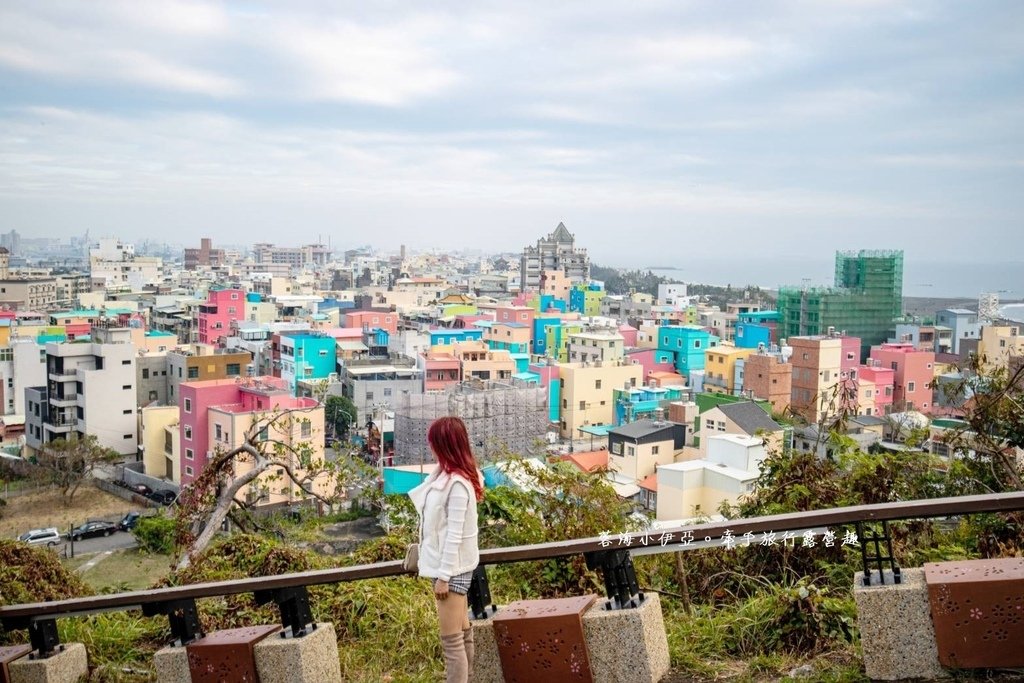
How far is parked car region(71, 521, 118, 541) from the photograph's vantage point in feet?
35.3

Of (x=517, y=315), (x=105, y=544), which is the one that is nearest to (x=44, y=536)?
(x=105, y=544)

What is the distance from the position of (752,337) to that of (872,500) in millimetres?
23192

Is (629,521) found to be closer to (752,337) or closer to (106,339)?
(106,339)

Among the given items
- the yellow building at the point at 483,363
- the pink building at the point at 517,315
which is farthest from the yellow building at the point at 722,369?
the pink building at the point at 517,315

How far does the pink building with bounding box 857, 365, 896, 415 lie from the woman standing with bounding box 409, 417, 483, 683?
57.3 feet

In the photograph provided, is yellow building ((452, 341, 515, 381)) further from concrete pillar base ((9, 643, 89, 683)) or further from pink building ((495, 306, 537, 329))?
concrete pillar base ((9, 643, 89, 683))

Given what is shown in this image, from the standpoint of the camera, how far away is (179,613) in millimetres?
1893

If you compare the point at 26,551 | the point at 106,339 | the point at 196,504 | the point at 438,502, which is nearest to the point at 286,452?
the point at 196,504

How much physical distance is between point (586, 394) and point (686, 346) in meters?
5.28

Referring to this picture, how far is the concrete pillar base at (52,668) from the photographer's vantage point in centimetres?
204

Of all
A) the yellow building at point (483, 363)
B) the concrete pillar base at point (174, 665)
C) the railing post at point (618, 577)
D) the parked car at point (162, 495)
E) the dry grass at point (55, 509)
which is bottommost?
the dry grass at point (55, 509)

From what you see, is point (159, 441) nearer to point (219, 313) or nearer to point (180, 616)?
point (219, 313)

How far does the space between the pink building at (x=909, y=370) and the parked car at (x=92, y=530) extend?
1512 cm

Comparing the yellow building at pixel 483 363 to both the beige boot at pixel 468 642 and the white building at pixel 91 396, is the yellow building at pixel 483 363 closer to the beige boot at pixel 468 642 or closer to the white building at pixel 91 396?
the white building at pixel 91 396
